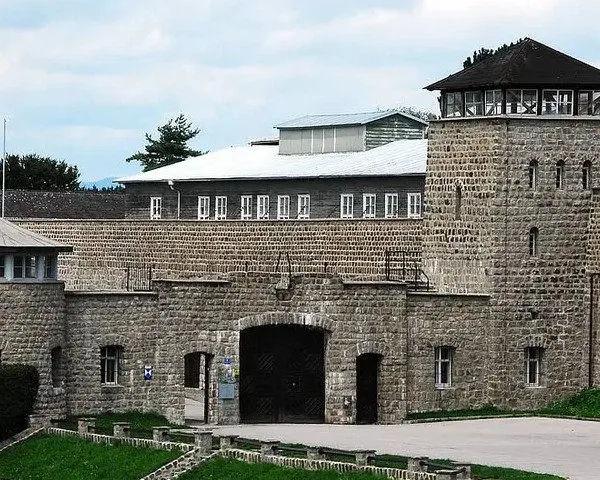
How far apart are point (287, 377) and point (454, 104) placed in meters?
9.67

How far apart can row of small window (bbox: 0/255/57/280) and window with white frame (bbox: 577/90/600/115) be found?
1596cm

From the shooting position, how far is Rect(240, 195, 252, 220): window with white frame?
87.4 meters

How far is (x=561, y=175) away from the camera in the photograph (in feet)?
222

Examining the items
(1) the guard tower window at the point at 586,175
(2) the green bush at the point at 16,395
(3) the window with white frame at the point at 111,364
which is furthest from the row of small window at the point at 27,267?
(1) the guard tower window at the point at 586,175

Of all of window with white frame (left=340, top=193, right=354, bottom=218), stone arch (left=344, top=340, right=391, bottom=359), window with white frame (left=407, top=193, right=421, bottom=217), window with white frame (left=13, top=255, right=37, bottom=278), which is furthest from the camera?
window with white frame (left=340, top=193, right=354, bottom=218)

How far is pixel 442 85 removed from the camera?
68.6m

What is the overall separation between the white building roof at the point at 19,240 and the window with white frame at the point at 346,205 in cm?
2083

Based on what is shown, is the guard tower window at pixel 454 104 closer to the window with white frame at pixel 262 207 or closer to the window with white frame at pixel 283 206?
the window with white frame at pixel 283 206

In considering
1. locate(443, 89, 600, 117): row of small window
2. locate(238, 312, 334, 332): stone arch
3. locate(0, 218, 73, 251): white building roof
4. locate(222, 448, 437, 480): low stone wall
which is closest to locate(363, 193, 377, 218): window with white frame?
locate(443, 89, 600, 117): row of small window

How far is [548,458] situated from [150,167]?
259 feet

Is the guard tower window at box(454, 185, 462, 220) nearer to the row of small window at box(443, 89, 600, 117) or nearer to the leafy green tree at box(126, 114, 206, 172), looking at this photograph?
the row of small window at box(443, 89, 600, 117)

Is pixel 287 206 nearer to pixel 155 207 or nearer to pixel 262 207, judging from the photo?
pixel 262 207

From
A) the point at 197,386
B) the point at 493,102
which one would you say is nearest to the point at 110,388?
the point at 493,102

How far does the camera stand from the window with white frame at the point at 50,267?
62531mm
